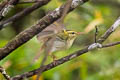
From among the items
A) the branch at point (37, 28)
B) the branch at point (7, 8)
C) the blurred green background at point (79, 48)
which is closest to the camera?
the branch at point (37, 28)

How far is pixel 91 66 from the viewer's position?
11.8 ft

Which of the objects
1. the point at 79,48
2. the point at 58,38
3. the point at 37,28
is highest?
the point at 37,28

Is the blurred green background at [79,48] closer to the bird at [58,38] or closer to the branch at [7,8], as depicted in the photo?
the bird at [58,38]

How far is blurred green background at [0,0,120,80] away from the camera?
9.52 feet

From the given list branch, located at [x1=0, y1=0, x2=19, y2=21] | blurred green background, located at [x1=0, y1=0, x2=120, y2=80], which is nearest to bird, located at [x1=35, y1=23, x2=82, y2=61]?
branch, located at [x1=0, y1=0, x2=19, y2=21]

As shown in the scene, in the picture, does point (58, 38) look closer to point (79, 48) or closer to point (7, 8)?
point (7, 8)

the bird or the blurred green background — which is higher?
the bird

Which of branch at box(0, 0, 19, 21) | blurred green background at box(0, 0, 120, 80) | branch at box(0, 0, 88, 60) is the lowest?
blurred green background at box(0, 0, 120, 80)

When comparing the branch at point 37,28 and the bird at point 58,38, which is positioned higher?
the branch at point 37,28

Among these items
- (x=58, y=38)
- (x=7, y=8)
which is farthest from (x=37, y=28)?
(x=58, y=38)

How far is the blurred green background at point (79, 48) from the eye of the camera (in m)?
2.90

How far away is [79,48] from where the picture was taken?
10.8 ft

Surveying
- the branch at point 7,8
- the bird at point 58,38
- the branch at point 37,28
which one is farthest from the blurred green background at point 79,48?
the branch at point 37,28

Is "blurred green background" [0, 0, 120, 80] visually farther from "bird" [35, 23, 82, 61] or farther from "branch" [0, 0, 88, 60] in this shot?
"branch" [0, 0, 88, 60]
